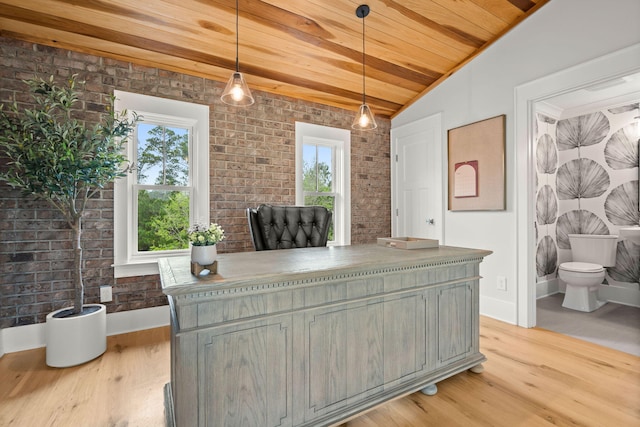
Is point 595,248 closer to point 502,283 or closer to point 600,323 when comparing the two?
point 600,323

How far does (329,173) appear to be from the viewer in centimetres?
396

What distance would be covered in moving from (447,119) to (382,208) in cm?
139

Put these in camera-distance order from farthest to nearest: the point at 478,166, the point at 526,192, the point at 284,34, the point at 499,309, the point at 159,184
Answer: the point at 478,166 → the point at 499,309 → the point at 159,184 → the point at 526,192 → the point at 284,34

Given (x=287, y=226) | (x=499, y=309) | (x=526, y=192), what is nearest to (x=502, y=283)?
(x=499, y=309)

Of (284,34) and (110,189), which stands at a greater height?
(284,34)

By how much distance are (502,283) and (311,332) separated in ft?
8.07

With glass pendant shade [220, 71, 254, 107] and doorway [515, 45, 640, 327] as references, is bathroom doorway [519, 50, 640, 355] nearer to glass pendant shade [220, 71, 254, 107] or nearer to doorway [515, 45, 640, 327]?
doorway [515, 45, 640, 327]

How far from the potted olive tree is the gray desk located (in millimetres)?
1049

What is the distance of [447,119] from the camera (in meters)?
3.57

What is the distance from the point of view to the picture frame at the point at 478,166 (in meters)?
3.04

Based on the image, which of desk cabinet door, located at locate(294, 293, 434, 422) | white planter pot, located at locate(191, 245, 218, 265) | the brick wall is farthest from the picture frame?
white planter pot, located at locate(191, 245, 218, 265)

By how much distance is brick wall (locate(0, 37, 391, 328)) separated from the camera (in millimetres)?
2379

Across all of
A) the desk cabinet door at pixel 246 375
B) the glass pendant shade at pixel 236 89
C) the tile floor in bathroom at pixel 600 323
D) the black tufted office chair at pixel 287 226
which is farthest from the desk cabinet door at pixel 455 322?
the glass pendant shade at pixel 236 89

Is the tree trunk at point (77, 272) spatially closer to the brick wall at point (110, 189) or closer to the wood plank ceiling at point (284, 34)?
the brick wall at point (110, 189)
